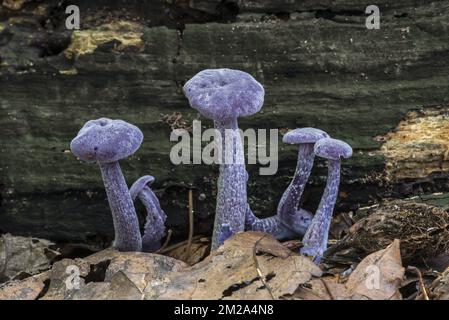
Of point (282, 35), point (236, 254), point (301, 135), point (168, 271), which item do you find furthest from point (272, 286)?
point (282, 35)

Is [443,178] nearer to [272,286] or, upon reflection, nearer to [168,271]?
[272,286]

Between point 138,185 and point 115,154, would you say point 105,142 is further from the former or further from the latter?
point 138,185

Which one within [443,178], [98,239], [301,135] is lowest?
[98,239]

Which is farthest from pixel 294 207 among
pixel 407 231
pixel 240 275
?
pixel 240 275

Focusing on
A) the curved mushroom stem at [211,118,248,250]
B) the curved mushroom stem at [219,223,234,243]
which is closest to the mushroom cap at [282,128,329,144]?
the curved mushroom stem at [211,118,248,250]

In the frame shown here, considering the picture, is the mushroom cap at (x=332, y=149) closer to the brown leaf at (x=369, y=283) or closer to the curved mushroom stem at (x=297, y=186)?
the curved mushroom stem at (x=297, y=186)

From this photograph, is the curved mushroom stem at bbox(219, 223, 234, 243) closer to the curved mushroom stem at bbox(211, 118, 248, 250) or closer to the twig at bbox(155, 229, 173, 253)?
the curved mushroom stem at bbox(211, 118, 248, 250)

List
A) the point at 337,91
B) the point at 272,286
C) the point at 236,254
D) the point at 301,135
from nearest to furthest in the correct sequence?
the point at 272,286 → the point at 236,254 → the point at 301,135 → the point at 337,91

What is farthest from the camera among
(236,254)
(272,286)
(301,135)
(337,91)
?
(337,91)
